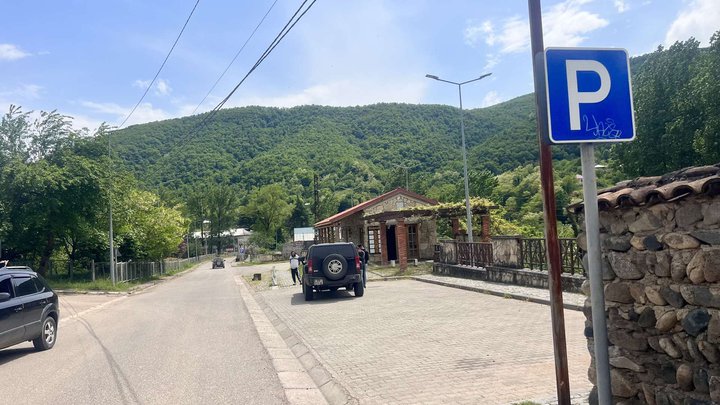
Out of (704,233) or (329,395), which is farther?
(329,395)

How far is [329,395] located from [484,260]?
574 inches

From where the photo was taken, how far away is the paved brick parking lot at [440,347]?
6.30 m

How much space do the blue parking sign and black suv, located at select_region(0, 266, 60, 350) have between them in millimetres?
9922

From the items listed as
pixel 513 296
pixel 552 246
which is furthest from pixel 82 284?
pixel 552 246

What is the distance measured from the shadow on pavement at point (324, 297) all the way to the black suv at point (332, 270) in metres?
0.37

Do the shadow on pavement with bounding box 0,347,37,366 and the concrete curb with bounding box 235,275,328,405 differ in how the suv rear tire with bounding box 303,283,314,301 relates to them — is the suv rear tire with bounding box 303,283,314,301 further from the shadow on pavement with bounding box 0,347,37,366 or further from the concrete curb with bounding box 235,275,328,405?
the shadow on pavement with bounding box 0,347,37,366

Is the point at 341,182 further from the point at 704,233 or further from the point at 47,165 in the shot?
the point at 704,233

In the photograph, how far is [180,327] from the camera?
13.3 m

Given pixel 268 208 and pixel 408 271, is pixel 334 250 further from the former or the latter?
pixel 268 208

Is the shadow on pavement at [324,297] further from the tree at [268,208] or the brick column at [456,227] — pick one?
the tree at [268,208]

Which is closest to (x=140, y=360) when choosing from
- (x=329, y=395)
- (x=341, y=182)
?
(x=329, y=395)

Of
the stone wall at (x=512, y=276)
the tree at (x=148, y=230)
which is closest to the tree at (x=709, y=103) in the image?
the stone wall at (x=512, y=276)

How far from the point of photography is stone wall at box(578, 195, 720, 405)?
3588 millimetres

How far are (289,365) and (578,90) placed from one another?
674cm
